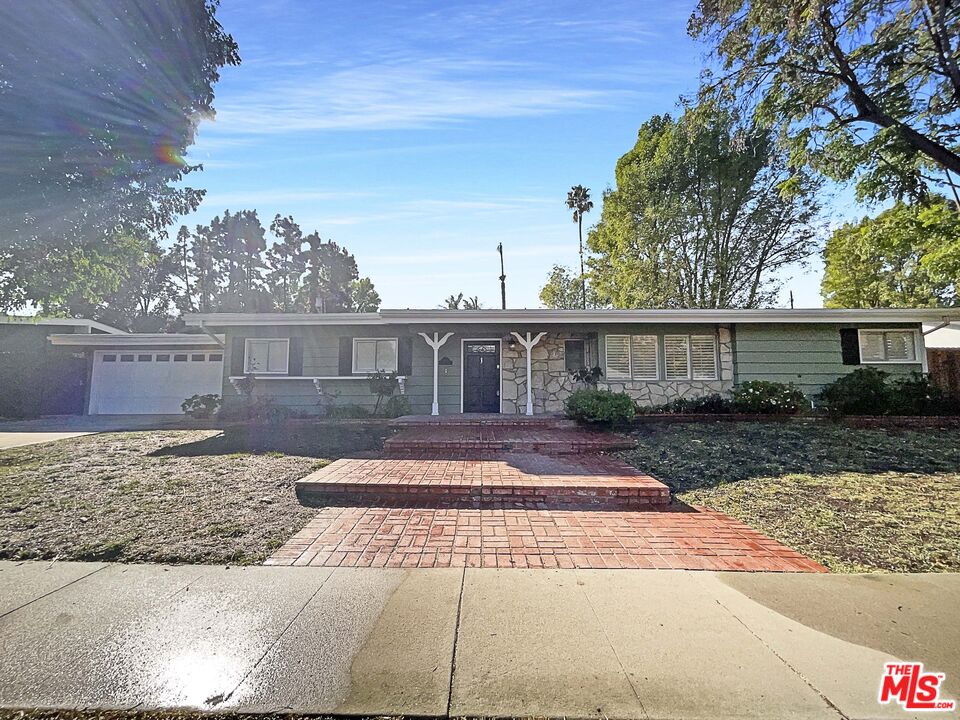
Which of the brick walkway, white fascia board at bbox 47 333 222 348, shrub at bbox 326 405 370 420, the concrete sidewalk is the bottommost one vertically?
the concrete sidewalk

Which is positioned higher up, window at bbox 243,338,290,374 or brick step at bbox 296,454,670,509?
window at bbox 243,338,290,374

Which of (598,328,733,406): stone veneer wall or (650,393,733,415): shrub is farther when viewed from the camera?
(598,328,733,406): stone veneer wall

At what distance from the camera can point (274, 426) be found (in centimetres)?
923

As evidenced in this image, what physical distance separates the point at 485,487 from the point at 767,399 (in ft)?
23.9

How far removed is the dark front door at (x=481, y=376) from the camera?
34.5ft

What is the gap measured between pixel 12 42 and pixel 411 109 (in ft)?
19.0

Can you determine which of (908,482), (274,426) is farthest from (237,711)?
(274,426)

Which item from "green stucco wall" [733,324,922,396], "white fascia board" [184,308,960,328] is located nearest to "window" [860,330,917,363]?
"green stucco wall" [733,324,922,396]

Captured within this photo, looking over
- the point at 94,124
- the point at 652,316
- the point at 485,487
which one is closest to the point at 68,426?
the point at 94,124

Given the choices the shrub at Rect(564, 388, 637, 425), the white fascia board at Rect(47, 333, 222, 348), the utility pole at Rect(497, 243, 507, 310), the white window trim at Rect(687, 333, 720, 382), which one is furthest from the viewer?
the utility pole at Rect(497, 243, 507, 310)

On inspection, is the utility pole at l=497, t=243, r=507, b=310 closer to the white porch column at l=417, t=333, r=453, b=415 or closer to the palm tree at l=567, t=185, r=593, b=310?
the palm tree at l=567, t=185, r=593, b=310

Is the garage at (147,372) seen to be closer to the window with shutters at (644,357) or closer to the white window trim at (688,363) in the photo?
the window with shutters at (644,357)

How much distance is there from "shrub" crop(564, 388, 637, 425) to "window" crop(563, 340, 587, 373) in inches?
75.1

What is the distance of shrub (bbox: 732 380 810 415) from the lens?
9.05 metres
